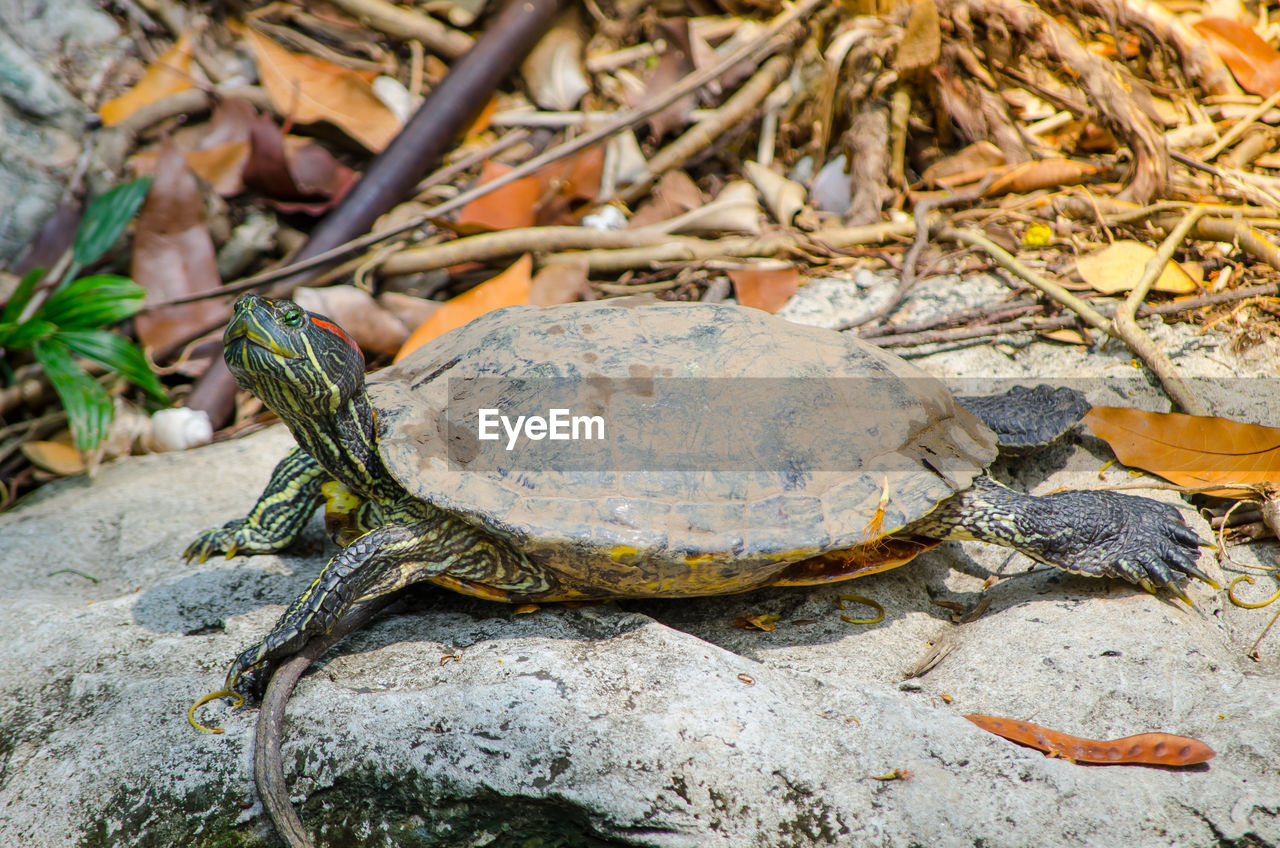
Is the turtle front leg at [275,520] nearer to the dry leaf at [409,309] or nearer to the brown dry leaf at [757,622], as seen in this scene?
the dry leaf at [409,309]

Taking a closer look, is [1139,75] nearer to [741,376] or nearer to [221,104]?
[741,376]

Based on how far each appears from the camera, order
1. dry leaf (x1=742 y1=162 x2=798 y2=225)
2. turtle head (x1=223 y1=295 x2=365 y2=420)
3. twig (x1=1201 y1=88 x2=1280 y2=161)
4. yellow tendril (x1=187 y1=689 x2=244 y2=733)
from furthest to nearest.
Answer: dry leaf (x1=742 y1=162 x2=798 y2=225), twig (x1=1201 y1=88 x2=1280 y2=161), turtle head (x1=223 y1=295 x2=365 y2=420), yellow tendril (x1=187 y1=689 x2=244 y2=733)

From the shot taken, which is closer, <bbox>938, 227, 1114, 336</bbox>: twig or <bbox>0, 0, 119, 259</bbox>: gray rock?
<bbox>938, 227, 1114, 336</bbox>: twig

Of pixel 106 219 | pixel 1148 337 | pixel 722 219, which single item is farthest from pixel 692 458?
pixel 106 219

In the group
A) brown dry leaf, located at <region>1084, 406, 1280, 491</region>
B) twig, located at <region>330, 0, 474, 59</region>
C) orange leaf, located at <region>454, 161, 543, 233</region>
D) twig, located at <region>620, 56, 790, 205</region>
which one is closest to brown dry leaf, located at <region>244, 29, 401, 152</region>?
twig, located at <region>330, 0, 474, 59</region>

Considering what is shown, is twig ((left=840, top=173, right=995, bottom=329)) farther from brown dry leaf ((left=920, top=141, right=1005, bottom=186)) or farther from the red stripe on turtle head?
the red stripe on turtle head

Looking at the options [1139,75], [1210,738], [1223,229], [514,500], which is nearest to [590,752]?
[514,500]

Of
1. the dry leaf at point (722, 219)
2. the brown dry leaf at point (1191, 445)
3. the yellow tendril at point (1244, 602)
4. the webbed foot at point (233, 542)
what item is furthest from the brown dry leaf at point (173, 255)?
the yellow tendril at point (1244, 602)
